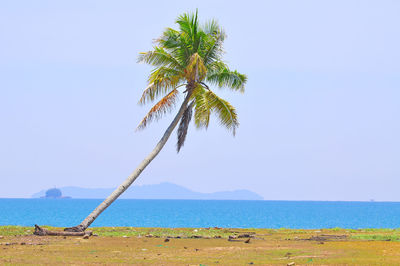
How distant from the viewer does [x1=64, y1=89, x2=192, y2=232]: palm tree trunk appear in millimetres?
32125

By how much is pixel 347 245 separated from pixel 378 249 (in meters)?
2.15

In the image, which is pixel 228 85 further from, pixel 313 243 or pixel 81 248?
pixel 81 248

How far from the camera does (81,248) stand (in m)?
24.6

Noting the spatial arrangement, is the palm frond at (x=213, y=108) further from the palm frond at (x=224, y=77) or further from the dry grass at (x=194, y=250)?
the dry grass at (x=194, y=250)

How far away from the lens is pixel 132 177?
1300 inches

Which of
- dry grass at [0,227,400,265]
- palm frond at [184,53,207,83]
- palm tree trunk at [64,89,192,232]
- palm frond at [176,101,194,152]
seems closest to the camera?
dry grass at [0,227,400,265]

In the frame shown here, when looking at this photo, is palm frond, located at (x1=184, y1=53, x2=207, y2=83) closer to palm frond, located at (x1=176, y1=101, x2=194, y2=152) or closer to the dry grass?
palm frond, located at (x1=176, y1=101, x2=194, y2=152)

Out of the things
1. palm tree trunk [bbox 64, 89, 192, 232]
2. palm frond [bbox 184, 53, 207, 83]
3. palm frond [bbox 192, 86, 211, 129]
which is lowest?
palm tree trunk [bbox 64, 89, 192, 232]

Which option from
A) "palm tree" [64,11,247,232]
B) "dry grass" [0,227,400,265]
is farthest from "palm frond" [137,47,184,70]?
"dry grass" [0,227,400,265]

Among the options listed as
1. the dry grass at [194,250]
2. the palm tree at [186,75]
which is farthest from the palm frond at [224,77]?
the dry grass at [194,250]

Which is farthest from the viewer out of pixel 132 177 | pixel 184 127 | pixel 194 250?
pixel 184 127

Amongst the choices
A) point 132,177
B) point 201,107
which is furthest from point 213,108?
point 132,177

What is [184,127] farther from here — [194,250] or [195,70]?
[194,250]

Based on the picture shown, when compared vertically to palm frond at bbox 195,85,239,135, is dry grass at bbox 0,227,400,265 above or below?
below
